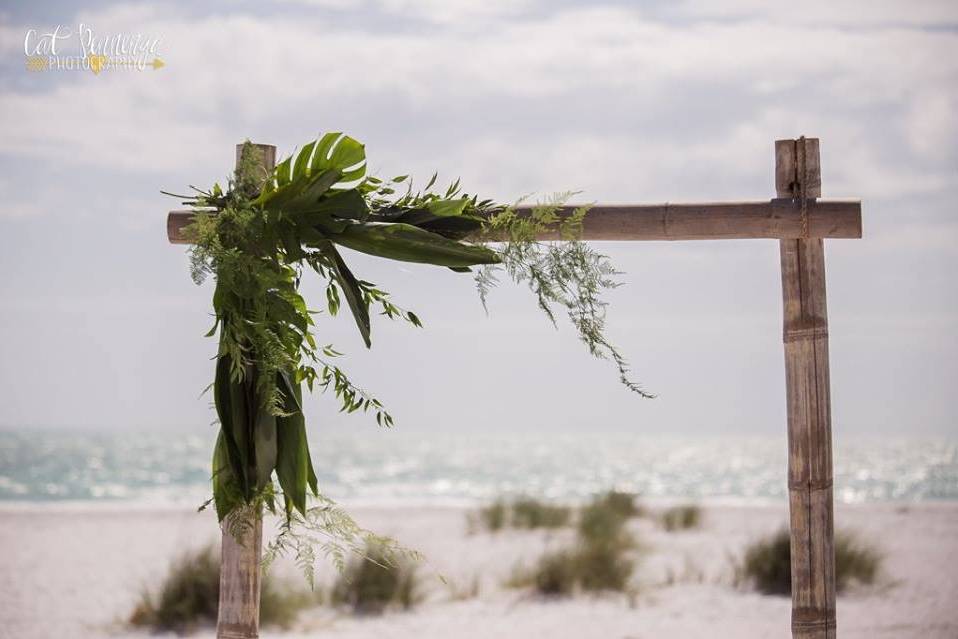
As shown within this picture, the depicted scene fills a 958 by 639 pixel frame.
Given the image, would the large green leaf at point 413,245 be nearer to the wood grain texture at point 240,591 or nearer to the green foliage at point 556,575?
the wood grain texture at point 240,591

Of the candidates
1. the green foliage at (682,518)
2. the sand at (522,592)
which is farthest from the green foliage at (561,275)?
the green foliage at (682,518)

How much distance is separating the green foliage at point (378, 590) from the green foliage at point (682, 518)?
3307mm

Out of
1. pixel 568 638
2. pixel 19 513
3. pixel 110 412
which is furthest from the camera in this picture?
pixel 110 412

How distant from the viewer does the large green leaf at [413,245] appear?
88.1 inches

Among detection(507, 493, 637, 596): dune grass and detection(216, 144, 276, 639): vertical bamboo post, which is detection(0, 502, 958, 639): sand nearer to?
detection(507, 493, 637, 596): dune grass

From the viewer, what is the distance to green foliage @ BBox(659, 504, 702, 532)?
8719mm

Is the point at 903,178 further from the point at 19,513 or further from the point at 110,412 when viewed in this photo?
the point at 110,412

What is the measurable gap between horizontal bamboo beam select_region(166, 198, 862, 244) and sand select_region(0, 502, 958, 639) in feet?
10.8

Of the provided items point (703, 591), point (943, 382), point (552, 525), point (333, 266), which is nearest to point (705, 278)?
point (943, 382)

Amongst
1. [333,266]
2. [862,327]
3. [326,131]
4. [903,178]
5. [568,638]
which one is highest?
[903,178]

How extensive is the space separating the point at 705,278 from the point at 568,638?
27.3 m

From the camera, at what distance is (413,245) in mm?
2236

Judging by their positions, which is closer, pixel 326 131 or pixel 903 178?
pixel 326 131

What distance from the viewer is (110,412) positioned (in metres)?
50.5
